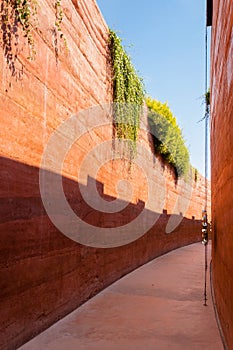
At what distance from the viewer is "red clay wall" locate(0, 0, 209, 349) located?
3549 mm

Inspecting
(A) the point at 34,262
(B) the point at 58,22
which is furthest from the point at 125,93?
(A) the point at 34,262

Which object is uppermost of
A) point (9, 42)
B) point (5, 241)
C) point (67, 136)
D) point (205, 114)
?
point (205, 114)

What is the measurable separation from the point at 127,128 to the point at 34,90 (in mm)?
4402

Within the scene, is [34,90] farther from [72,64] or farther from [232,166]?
[232,166]

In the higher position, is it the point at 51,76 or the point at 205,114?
the point at 205,114

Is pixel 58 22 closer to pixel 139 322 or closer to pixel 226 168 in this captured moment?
pixel 226 168

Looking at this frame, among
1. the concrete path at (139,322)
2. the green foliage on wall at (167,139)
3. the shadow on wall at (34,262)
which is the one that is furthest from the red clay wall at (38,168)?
the green foliage on wall at (167,139)

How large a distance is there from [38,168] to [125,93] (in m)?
4.28

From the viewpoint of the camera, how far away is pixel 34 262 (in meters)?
4.06

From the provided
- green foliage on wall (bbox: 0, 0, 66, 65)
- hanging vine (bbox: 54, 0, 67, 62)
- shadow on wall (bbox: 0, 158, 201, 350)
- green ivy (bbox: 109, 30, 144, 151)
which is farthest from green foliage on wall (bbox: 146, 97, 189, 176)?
green foliage on wall (bbox: 0, 0, 66, 65)

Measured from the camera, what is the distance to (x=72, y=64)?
5.23m

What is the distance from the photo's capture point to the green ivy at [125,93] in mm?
7359

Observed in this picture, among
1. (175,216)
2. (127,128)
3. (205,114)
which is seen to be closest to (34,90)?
(127,128)

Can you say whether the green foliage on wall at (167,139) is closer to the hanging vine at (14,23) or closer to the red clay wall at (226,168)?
the red clay wall at (226,168)
